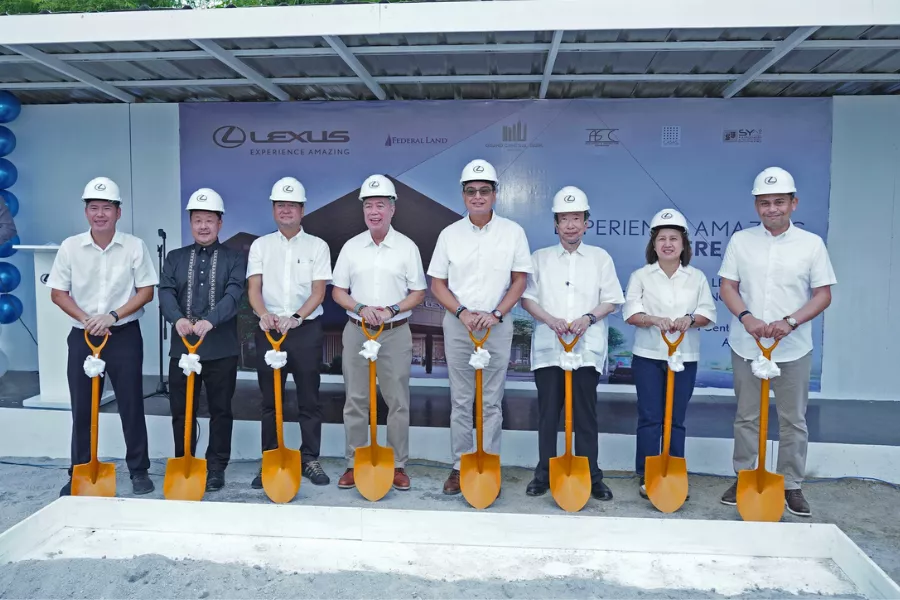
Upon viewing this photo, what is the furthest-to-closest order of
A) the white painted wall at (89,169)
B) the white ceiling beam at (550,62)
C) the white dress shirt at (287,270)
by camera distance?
the white painted wall at (89,169) → the white ceiling beam at (550,62) → the white dress shirt at (287,270)

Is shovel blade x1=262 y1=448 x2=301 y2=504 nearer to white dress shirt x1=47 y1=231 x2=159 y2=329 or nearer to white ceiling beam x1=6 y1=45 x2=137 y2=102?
white dress shirt x1=47 y1=231 x2=159 y2=329

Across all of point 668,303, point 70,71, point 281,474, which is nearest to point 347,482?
point 281,474

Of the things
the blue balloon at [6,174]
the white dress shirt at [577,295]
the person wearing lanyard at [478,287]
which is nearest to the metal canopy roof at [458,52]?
the blue balloon at [6,174]

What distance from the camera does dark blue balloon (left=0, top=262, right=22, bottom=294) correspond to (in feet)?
19.0

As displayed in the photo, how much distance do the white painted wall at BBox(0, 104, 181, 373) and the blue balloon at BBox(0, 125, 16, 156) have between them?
0.41 m

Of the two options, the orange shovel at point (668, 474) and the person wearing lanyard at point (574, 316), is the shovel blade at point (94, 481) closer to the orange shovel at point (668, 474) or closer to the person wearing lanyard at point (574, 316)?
the person wearing lanyard at point (574, 316)

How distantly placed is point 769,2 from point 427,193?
10.1ft

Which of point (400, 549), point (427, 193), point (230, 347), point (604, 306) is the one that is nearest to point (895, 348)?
point (604, 306)

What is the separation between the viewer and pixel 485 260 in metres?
3.77

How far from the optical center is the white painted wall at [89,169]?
6098 millimetres

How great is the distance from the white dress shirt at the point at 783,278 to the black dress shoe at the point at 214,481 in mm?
3203

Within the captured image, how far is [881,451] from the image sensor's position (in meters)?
4.11

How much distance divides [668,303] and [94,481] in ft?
11.3

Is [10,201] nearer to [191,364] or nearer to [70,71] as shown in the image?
[70,71]
